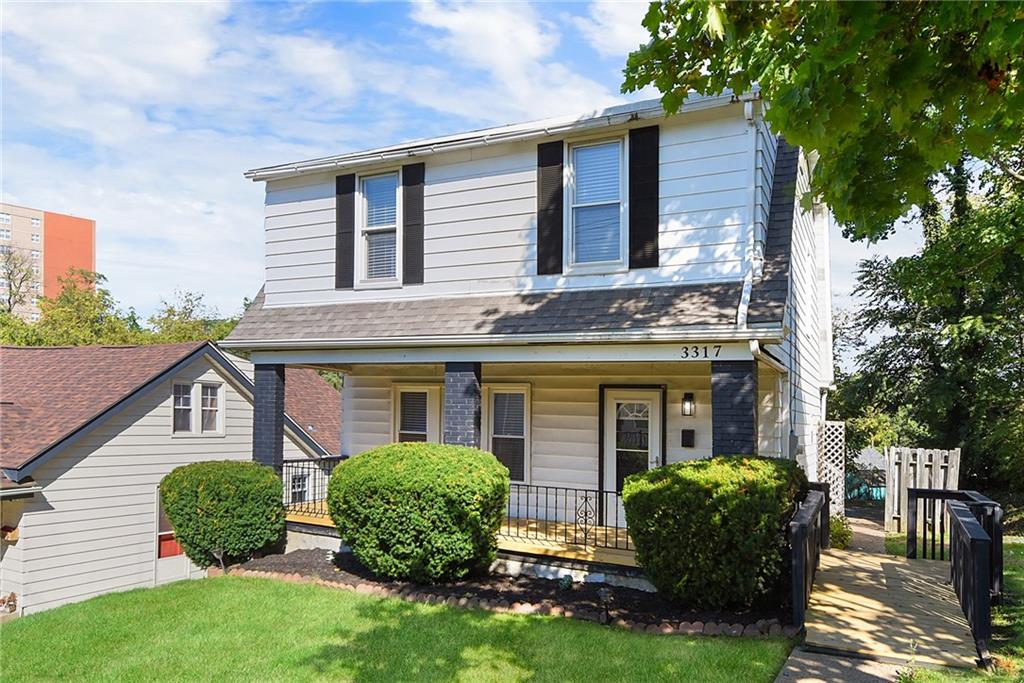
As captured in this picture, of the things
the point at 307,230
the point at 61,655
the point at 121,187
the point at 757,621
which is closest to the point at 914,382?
the point at 757,621

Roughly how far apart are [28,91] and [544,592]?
10194mm

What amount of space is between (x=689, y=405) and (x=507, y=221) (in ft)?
12.4

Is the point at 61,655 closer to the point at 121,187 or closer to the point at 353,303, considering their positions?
the point at 353,303

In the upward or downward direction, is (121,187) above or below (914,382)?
above

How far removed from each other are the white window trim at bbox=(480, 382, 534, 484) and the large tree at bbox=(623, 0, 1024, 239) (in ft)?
23.4

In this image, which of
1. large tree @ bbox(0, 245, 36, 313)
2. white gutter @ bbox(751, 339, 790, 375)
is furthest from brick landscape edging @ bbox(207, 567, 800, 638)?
large tree @ bbox(0, 245, 36, 313)

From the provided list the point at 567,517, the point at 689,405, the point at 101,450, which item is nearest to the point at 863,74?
the point at 689,405

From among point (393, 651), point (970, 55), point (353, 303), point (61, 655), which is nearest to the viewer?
point (970, 55)

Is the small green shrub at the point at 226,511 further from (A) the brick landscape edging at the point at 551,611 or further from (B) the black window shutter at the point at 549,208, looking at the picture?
(B) the black window shutter at the point at 549,208

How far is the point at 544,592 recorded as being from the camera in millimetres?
7863

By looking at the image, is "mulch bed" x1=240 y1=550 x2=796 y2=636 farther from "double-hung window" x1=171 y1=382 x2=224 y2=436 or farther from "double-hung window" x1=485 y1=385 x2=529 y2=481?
"double-hung window" x1=171 y1=382 x2=224 y2=436

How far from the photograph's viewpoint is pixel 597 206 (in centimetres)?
938

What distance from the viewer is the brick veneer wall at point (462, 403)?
30.5 feet

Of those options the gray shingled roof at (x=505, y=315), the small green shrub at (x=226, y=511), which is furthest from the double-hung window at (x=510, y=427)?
the small green shrub at (x=226, y=511)
